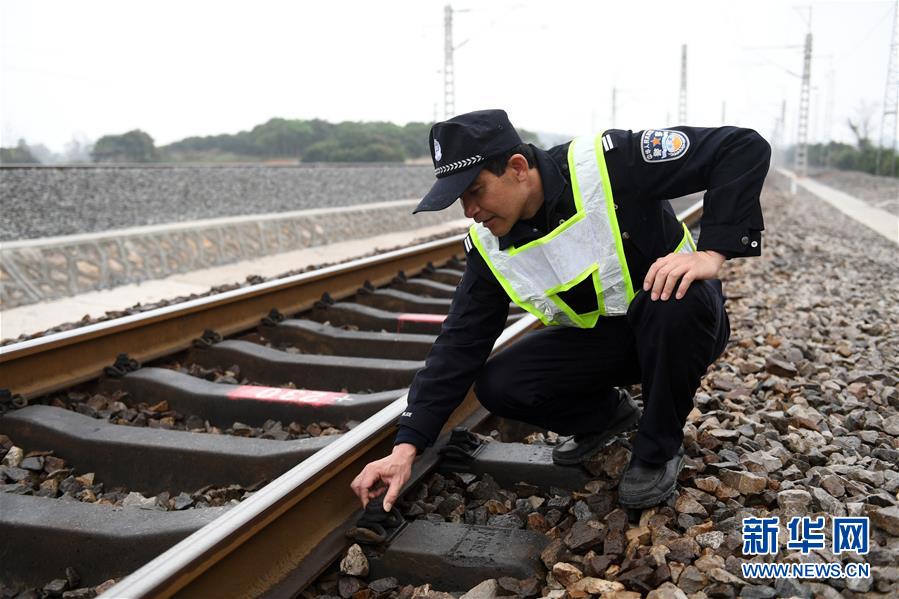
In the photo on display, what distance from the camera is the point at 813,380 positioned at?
3.57m

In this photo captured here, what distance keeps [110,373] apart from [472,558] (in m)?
2.22

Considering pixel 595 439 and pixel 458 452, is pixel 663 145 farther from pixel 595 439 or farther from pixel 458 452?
pixel 458 452

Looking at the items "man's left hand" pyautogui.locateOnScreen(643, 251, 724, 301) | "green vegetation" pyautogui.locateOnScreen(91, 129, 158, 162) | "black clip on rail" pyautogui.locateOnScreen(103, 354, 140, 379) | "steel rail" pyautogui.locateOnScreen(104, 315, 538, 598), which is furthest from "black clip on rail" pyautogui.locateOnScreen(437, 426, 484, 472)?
"green vegetation" pyautogui.locateOnScreen(91, 129, 158, 162)

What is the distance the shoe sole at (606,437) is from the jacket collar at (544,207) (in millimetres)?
763

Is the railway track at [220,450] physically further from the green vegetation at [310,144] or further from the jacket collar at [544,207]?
the green vegetation at [310,144]

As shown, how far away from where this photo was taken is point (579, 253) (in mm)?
2428

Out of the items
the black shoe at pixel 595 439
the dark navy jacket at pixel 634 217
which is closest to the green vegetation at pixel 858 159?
the black shoe at pixel 595 439

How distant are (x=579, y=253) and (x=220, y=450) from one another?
138cm

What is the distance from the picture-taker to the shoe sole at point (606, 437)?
2668 millimetres

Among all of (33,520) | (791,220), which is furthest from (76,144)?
(33,520)

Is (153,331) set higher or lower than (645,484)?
higher

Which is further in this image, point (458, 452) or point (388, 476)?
point (458, 452)

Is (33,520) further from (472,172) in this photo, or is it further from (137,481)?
(472,172)

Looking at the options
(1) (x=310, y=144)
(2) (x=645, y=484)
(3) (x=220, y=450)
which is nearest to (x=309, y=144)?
(1) (x=310, y=144)
